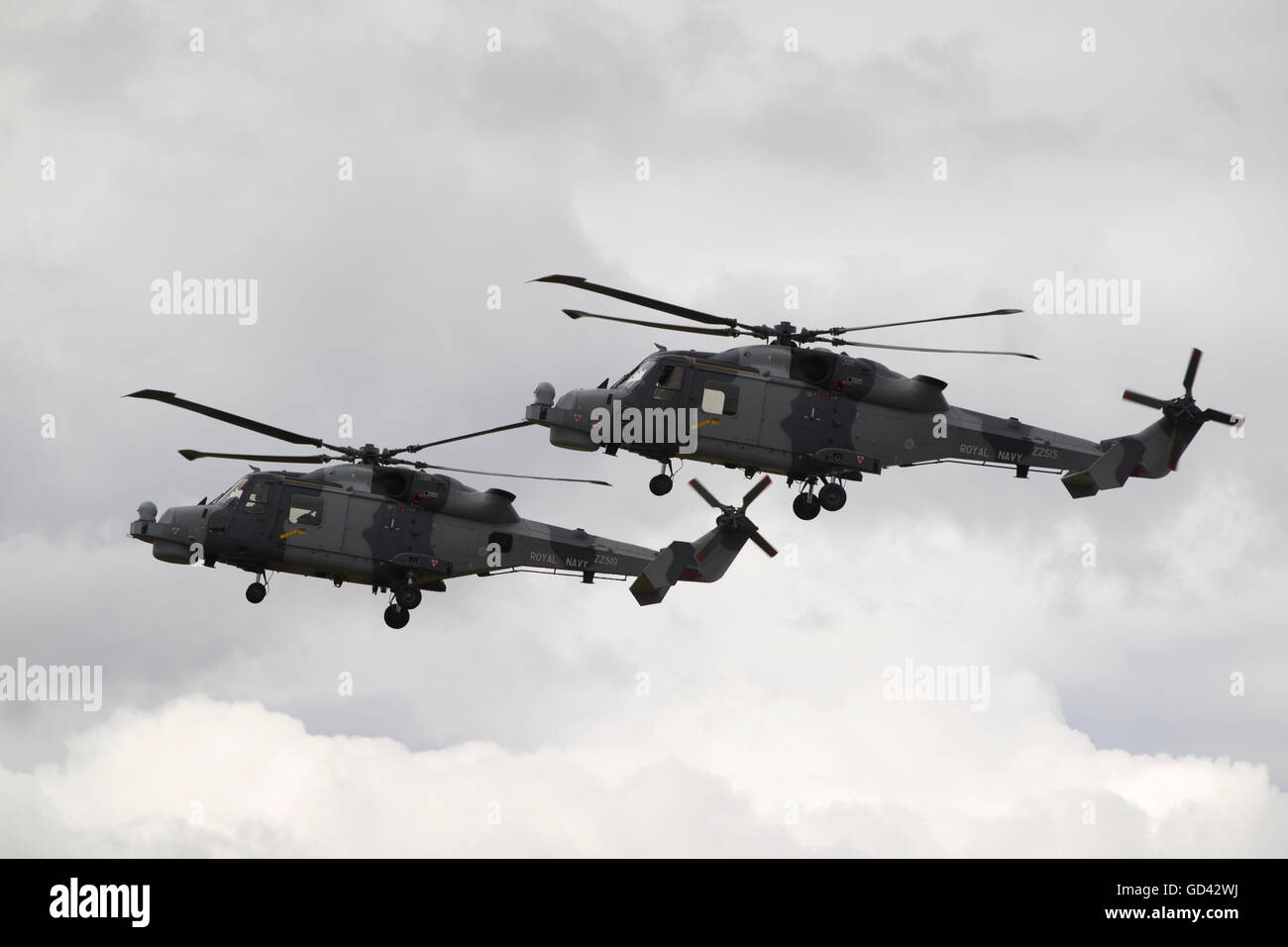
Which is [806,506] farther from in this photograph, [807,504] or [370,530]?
[370,530]

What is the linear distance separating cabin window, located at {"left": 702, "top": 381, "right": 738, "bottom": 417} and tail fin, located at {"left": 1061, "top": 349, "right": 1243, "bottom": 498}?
11593 millimetres

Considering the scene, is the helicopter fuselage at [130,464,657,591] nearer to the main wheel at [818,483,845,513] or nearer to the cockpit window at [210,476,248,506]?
the cockpit window at [210,476,248,506]

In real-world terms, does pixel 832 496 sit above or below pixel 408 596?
above

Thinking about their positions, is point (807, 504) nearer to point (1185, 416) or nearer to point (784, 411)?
point (784, 411)

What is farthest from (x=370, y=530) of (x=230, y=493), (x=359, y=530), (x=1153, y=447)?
(x=1153, y=447)

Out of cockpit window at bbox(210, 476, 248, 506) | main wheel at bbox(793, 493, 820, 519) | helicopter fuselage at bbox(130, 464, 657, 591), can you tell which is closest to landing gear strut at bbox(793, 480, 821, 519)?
main wheel at bbox(793, 493, 820, 519)

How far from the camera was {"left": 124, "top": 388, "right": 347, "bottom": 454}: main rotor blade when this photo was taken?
82062 millimetres

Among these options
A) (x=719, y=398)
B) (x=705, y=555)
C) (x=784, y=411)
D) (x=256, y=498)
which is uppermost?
(x=719, y=398)

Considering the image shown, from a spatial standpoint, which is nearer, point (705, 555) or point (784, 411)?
point (784, 411)

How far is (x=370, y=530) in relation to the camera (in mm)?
87250

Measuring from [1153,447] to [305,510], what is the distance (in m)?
28.3

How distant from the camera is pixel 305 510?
285 ft

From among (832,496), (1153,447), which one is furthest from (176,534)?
(1153,447)
